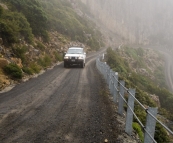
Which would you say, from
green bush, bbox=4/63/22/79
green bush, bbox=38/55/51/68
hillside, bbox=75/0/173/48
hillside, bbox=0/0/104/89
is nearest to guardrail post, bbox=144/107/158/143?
hillside, bbox=0/0/104/89

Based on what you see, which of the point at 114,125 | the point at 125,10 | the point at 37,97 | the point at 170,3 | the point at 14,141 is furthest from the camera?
the point at 170,3

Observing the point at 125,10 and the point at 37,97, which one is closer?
the point at 37,97

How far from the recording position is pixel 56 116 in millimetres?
7023

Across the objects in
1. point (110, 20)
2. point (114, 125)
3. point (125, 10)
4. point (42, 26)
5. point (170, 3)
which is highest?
point (170, 3)

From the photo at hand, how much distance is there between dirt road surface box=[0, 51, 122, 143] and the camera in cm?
546

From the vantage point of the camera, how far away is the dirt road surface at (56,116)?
Result: 5.46 metres

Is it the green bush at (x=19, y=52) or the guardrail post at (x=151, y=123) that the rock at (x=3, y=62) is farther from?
the guardrail post at (x=151, y=123)

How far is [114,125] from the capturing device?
6.46 metres

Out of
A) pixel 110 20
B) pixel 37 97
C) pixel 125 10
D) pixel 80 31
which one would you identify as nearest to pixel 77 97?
pixel 37 97

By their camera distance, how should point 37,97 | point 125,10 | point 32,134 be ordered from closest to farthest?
point 32,134, point 37,97, point 125,10

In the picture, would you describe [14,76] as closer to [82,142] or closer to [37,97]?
[37,97]

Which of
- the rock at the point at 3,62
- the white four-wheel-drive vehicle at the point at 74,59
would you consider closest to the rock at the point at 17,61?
the rock at the point at 3,62

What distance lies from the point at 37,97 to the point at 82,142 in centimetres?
475

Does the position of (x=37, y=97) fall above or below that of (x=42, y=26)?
below
